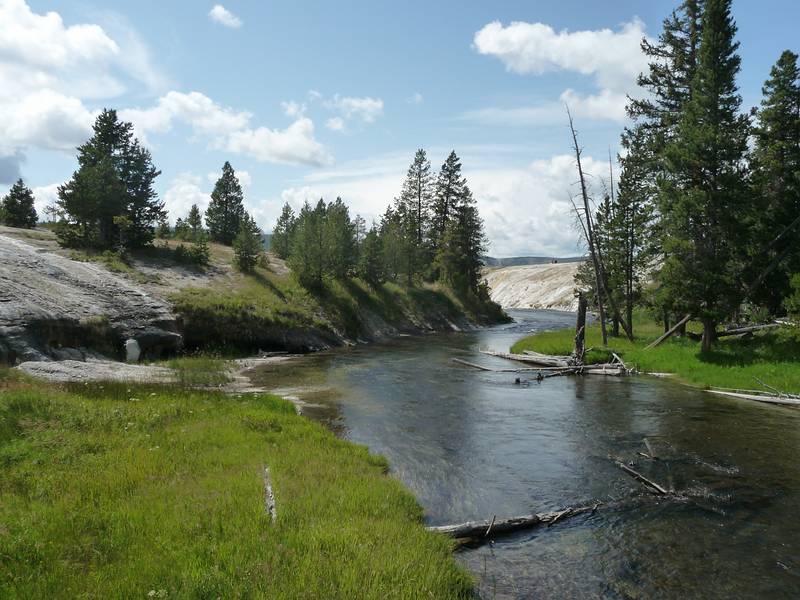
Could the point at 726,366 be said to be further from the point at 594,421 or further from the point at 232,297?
the point at 232,297

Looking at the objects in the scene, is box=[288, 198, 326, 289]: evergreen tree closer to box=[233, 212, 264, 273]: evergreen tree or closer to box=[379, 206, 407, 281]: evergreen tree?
box=[233, 212, 264, 273]: evergreen tree

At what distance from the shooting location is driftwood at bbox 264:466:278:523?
8.32 metres

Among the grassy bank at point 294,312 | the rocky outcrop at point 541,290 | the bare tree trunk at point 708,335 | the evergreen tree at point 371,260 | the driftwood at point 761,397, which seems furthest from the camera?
the rocky outcrop at point 541,290

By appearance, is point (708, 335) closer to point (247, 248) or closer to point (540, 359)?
point (540, 359)

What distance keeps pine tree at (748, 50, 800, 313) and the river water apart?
32.3 ft

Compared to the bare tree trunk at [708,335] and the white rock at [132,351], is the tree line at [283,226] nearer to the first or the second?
the white rock at [132,351]

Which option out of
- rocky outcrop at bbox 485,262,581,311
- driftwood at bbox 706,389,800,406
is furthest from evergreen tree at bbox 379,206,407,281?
rocky outcrop at bbox 485,262,581,311

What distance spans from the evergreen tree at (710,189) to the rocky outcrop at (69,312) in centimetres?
3253

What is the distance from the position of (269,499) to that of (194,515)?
1.28 metres

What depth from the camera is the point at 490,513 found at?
10.8 meters

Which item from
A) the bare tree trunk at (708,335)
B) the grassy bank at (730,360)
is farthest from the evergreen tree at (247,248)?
the bare tree trunk at (708,335)

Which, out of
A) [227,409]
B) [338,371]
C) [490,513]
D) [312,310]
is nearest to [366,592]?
[490,513]

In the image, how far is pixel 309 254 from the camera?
2094 inches

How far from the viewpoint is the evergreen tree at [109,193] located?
137ft
